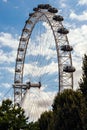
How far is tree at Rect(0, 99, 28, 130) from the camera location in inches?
Result: 2247

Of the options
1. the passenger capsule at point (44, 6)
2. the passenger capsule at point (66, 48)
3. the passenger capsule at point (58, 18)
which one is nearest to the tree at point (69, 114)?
the passenger capsule at point (66, 48)

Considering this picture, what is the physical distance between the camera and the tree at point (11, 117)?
5706 cm

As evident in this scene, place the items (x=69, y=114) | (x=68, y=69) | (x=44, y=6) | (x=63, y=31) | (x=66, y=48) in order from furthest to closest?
(x=44, y=6), (x=63, y=31), (x=66, y=48), (x=68, y=69), (x=69, y=114)

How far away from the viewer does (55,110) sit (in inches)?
2192

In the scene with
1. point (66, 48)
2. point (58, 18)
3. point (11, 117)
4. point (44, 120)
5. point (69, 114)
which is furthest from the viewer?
point (58, 18)

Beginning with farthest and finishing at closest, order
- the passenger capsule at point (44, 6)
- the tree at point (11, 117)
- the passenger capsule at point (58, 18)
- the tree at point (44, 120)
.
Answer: the passenger capsule at point (44, 6), the passenger capsule at point (58, 18), the tree at point (44, 120), the tree at point (11, 117)

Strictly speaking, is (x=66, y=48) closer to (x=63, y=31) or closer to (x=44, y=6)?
(x=63, y=31)

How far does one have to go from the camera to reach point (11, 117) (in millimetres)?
57750

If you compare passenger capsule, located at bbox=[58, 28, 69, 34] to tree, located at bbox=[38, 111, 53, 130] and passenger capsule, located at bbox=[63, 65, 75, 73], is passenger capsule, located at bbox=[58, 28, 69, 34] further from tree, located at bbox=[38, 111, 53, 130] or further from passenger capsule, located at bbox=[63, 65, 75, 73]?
tree, located at bbox=[38, 111, 53, 130]

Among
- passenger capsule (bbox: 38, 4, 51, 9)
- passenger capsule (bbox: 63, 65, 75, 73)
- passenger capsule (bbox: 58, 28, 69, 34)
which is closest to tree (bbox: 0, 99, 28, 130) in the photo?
passenger capsule (bbox: 63, 65, 75, 73)

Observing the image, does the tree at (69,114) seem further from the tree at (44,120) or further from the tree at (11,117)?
the tree at (44,120)

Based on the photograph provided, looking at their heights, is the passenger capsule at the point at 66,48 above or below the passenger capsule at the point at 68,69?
above

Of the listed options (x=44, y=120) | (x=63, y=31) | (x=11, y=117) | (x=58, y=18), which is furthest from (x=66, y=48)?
(x=11, y=117)

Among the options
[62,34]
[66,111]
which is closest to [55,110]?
[66,111]
